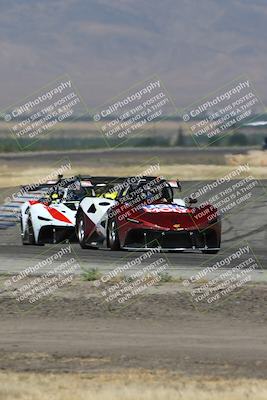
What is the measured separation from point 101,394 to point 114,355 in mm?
2081

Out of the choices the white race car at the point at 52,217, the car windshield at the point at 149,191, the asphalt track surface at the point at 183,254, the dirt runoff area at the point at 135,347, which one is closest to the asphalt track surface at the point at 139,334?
the dirt runoff area at the point at 135,347

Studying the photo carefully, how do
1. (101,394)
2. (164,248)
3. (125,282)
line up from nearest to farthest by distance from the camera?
(101,394) → (125,282) → (164,248)

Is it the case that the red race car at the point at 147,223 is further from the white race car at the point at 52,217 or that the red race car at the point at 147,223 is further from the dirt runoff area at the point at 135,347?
the dirt runoff area at the point at 135,347

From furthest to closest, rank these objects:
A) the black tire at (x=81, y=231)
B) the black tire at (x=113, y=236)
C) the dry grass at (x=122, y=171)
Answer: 1. the dry grass at (x=122, y=171)
2. the black tire at (x=81, y=231)
3. the black tire at (x=113, y=236)

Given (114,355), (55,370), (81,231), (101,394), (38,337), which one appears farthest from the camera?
(81,231)

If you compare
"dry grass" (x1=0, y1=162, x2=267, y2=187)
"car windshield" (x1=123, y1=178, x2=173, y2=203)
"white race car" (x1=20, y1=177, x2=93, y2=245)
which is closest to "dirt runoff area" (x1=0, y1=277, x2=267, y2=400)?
"car windshield" (x1=123, y1=178, x2=173, y2=203)

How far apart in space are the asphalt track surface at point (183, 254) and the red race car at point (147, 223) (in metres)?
0.26

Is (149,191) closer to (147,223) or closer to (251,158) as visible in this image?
(147,223)

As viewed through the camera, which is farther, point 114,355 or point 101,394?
point 114,355

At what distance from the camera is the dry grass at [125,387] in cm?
1057

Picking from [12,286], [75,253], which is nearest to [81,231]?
[75,253]

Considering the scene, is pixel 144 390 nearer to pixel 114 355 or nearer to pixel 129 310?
pixel 114 355

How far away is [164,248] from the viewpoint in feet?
75.9

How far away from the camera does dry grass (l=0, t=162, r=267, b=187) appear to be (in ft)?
176
